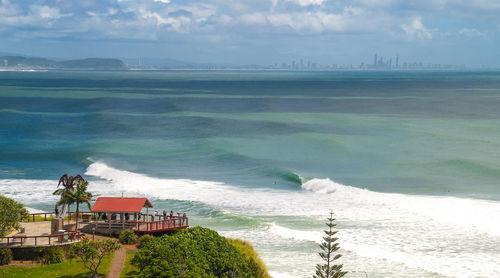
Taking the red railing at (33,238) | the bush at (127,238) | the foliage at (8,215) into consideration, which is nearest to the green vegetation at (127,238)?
the bush at (127,238)

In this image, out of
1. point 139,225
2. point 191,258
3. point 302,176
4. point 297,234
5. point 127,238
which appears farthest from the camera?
point 302,176

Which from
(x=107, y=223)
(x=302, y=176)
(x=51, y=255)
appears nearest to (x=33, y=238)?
(x=51, y=255)

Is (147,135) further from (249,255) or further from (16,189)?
(249,255)

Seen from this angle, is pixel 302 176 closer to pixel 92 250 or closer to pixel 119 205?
pixel 119 205

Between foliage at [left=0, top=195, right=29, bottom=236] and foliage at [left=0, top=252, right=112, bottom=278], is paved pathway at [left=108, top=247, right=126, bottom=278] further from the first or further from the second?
foliage at [left=0, top=195, right=29, bottom=236]

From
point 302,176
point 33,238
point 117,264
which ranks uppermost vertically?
point 302,176

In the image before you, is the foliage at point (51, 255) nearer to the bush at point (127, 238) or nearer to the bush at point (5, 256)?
the bush at point (5, 256)

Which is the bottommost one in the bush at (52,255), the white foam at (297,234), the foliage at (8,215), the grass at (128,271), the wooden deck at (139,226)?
the grass at (128,271)
